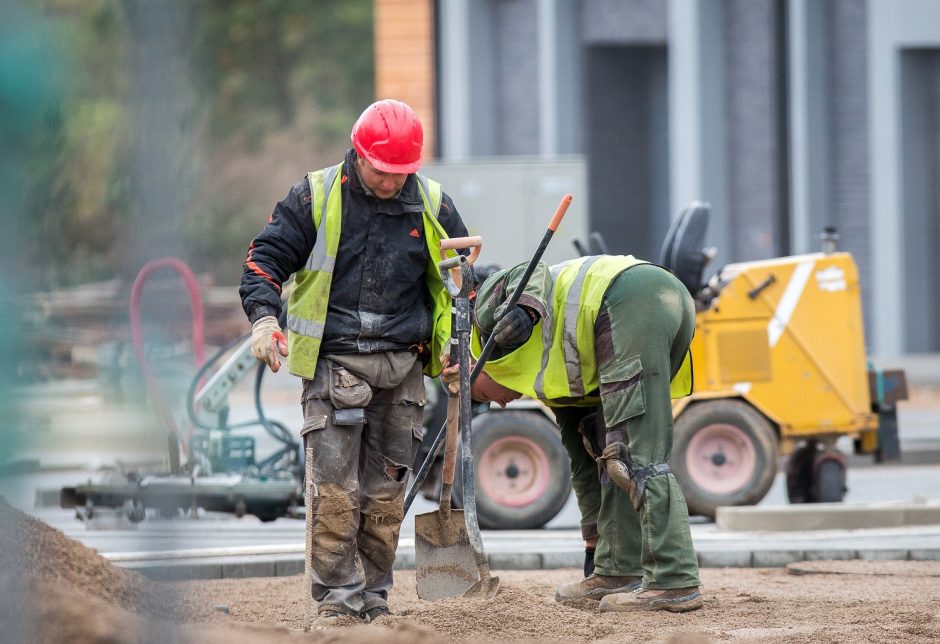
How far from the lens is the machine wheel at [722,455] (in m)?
9.06

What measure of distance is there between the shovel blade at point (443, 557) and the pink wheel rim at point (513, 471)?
309 centimetres

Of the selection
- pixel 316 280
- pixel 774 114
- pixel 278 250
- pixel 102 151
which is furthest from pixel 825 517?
pixel 774 114

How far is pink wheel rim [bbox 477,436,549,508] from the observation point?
8.87 metres

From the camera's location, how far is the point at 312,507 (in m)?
5.55

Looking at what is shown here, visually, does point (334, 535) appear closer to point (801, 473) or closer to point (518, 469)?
point (518, 469)

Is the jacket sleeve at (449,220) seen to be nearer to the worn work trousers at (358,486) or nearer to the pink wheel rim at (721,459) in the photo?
the worn work trousers at (358,486)

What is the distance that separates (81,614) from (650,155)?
741 inches

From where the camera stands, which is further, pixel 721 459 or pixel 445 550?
pixel 721 459

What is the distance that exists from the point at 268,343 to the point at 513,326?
0.90 meters

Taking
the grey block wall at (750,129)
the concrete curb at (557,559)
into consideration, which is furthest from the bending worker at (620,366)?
the grey block wall at (750,129)

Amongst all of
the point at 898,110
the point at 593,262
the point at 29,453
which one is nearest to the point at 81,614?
the point at 29,453

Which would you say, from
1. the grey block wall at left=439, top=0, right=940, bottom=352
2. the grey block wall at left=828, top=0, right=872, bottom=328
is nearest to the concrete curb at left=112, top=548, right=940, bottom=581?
the grey block wall at left=439, top=0, right=940, bottom=352

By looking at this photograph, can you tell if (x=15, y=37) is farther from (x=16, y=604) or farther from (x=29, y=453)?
(x=16, y=604)

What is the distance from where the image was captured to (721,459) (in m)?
9.10
